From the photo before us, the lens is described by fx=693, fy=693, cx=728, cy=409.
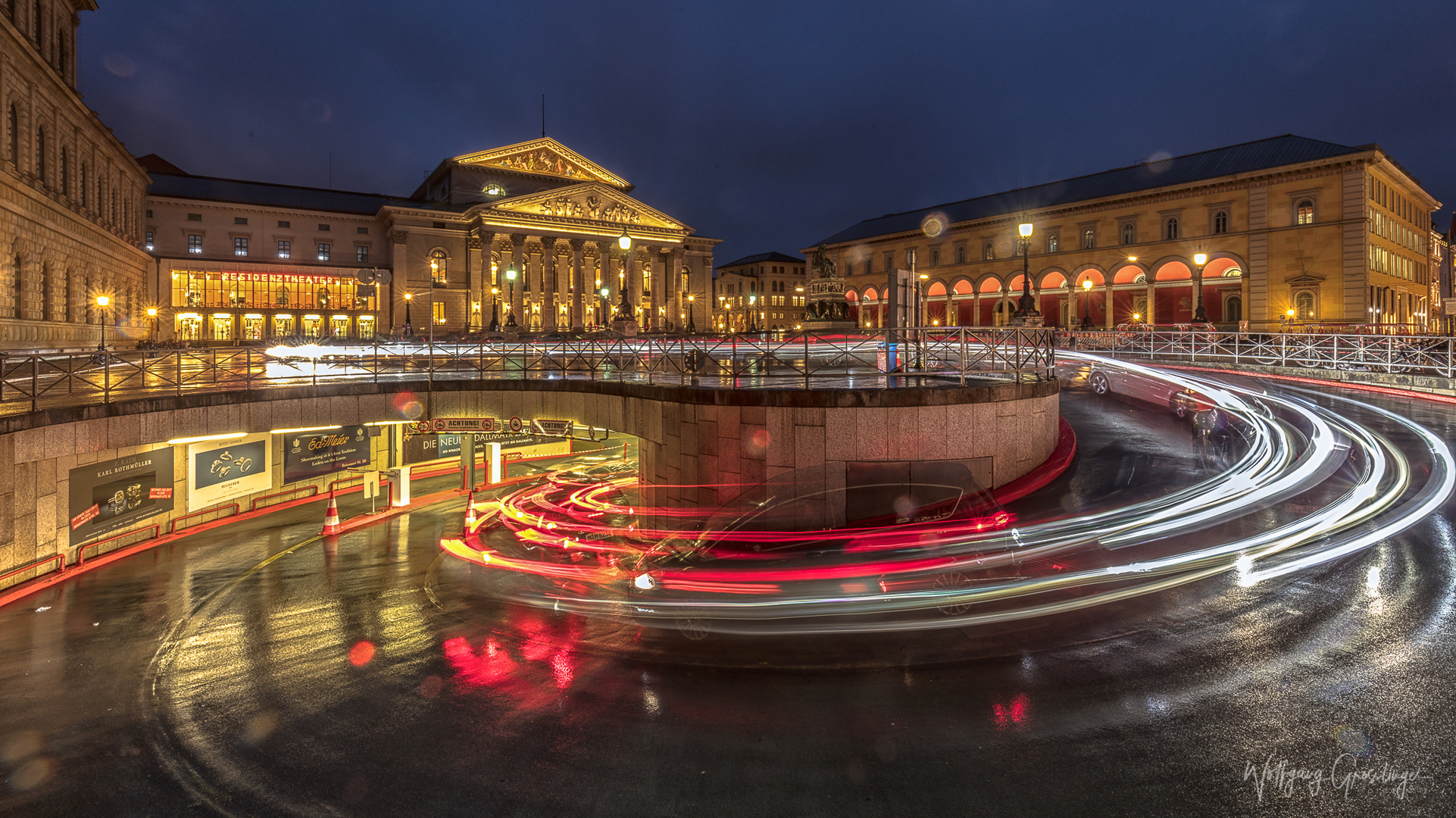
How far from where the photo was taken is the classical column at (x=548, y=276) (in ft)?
250

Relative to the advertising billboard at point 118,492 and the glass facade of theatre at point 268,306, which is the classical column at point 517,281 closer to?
the glass facade of theatre at point 268,306

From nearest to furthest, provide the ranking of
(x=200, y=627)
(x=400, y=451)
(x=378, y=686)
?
(x=378, y=686)
(x=200, y=627)
(x=400, y=451)

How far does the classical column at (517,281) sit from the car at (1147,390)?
203 feet

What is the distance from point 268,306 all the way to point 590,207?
3548cm

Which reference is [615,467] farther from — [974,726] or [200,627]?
[974,726]

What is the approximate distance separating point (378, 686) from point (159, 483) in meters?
12.8

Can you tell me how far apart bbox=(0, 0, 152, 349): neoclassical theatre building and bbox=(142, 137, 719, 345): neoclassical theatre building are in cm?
2145

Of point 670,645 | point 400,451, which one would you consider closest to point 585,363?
point 400,451

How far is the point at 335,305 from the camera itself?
75.9 m

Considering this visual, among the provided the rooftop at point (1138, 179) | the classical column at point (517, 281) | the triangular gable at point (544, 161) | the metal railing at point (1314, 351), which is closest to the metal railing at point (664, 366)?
the metal railing at point (1314, 351)

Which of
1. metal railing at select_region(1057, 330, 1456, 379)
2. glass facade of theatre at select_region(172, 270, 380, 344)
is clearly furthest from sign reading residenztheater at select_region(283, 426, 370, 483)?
glass facade of theatre at select_region(172, 270, 380, 344)

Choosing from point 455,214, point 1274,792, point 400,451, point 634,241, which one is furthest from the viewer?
point 634,241

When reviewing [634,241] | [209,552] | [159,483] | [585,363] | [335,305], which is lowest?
[209,552]

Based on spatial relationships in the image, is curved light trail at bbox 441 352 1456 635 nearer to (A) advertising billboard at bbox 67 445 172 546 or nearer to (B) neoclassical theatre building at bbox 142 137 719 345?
(A) advertising billboard at bbox 67 445 172 546
